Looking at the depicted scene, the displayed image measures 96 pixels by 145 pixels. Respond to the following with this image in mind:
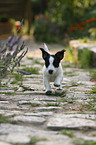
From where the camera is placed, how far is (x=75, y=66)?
22.5 ft

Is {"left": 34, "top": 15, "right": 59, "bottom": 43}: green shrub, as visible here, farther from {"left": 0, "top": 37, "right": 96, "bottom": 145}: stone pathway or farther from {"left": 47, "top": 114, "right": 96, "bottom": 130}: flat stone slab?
{"left": 47, "top": 114, "right": 96, "bottom": 130}: flat stone slab

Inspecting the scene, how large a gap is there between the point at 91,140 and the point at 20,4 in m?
13.3

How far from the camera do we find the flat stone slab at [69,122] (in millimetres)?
2688

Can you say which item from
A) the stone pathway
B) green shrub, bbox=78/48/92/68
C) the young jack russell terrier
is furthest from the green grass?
green shrub, bbox=78/48/92/68

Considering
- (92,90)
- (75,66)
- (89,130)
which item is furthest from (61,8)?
(89,130)

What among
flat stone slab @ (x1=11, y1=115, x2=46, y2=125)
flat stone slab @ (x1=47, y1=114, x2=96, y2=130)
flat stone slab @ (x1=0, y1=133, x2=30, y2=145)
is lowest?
flat stone slab @ (x1=0, y1=133, x2=30, y2=145)

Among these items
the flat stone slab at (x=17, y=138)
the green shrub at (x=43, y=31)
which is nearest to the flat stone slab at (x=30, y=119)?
the flat stone slab at (x=17, y=138)

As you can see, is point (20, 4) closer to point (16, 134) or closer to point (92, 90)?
point (92, 90)

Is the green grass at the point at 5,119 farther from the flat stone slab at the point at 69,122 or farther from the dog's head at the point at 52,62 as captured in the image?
the dog's head at the point at 52,62

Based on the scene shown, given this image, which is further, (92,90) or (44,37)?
(44,37)

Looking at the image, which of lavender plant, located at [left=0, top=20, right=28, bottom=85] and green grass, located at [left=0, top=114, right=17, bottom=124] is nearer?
green grass, located at [left=0, top=114, right=17, bottom=124]

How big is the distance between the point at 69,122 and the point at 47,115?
336mm

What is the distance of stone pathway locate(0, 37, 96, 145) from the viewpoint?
2402 millimetres

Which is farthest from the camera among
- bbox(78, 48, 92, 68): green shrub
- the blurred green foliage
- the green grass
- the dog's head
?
the blurred green foliage
